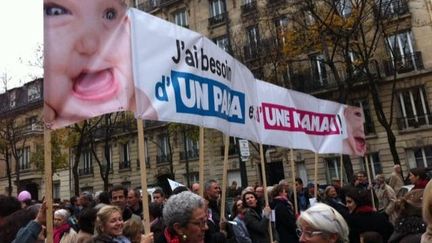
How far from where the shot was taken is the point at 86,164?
3712cm

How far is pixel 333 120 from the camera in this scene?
9.12 meters

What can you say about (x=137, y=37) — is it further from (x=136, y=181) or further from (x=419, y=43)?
(x=136, y=181)

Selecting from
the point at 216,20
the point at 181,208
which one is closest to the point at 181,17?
the point at 216,20

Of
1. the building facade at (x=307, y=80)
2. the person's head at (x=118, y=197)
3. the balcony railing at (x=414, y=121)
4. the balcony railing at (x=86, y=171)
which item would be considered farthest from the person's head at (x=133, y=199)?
the balcony railing at (x=86, y=171)

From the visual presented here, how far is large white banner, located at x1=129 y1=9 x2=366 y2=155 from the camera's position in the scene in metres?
3.94

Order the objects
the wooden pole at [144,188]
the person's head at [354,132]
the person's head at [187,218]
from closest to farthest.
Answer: the person's head at [187,218]
the wooden pole at [144,188]
the person's head at [354,132]

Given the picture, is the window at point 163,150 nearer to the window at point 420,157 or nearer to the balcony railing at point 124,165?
the balcony railing at point 124,165

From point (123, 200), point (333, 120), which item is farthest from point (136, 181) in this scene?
point (123, 200)

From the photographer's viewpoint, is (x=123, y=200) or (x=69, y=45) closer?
(x=69, y=45)

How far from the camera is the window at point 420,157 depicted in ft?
71.6

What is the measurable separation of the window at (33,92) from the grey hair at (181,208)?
Answer: 3877cm

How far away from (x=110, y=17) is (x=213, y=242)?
228 cm

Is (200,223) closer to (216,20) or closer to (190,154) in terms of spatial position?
(190,154)

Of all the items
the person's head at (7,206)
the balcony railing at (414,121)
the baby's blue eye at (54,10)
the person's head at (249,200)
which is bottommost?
the person's head at (249,200)
